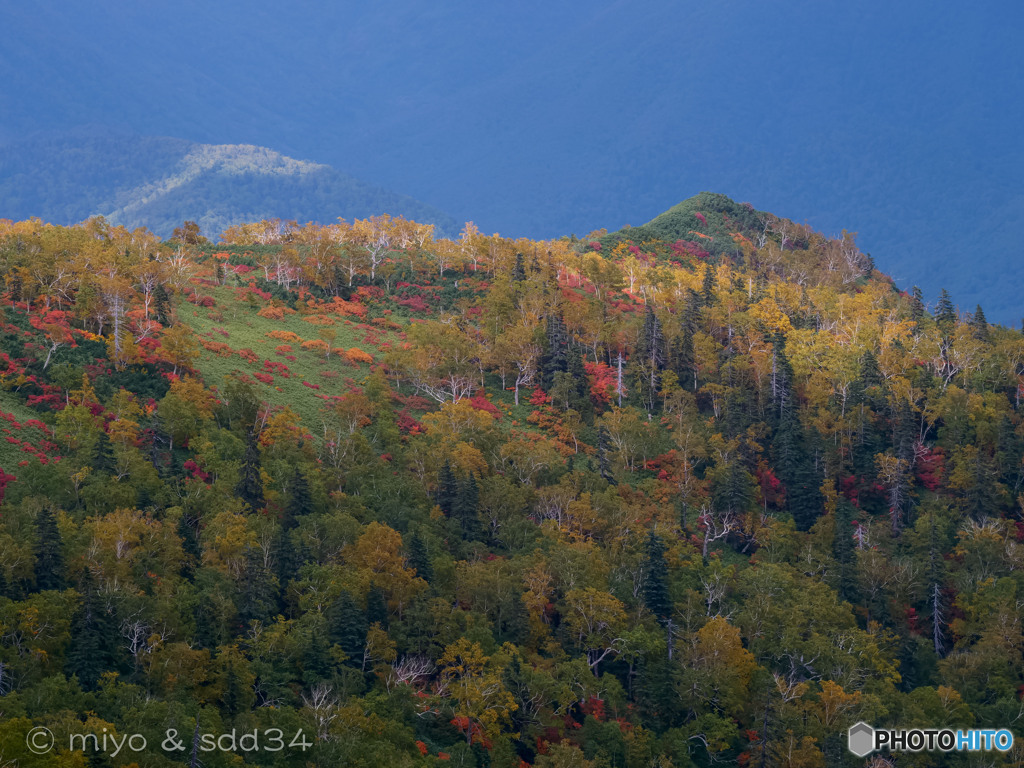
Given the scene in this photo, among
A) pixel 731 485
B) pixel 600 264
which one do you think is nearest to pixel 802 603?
pixel 731 485

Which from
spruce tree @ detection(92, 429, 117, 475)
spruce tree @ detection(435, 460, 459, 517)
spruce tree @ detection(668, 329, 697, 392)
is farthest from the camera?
spruce tree @ detection(668, 329, 697, 392)

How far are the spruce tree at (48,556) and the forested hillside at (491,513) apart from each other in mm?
443

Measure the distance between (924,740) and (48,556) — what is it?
61.5 meters

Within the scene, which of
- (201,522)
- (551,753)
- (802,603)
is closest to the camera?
(551,753)

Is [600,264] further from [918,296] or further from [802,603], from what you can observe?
[802,603]

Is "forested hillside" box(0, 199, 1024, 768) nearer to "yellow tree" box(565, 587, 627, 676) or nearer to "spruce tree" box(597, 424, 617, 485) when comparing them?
"yellow tree" box(565, 587, 627, 676)

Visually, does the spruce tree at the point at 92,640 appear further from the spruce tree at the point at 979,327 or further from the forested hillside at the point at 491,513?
the spruce tree at the point at 979,327

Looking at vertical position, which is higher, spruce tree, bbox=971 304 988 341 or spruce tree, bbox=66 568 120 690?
spruce tree, bbox=971 304 988 341

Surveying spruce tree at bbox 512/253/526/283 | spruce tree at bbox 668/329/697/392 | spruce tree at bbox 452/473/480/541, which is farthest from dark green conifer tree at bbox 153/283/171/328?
spruce tree at bbox 668/329/697/392

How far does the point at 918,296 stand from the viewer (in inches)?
6073

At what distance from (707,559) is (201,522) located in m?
45.8

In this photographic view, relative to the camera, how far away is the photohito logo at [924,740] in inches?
2837

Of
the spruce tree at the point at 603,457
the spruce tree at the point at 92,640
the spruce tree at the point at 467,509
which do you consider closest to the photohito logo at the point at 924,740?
the spruce tree at the point at 467,509

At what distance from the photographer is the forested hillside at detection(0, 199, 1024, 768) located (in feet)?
212
